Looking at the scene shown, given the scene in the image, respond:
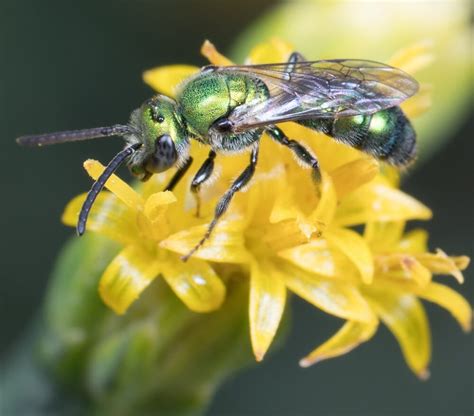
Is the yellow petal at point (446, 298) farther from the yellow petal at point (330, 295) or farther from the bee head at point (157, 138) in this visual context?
the bee head at point (157, 138)

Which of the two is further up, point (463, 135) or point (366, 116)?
point (366, 116)

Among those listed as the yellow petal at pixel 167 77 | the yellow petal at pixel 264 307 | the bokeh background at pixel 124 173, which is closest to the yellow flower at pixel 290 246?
the yellow petal at pixel 264 307

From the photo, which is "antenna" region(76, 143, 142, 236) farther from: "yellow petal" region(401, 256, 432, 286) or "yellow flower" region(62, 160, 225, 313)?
"yellow petal" region(401, 256, 432, 286)

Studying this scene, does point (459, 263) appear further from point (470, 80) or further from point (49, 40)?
point (49, 40)

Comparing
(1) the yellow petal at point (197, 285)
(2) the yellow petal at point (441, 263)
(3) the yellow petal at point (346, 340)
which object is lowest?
(3) the yellow petal at point (346, 340)

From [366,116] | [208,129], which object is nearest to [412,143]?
[366,116]
